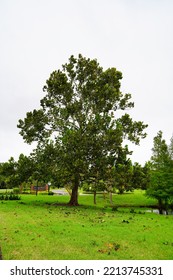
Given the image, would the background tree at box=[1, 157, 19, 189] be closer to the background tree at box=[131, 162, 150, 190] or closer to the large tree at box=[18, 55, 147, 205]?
the large tree at box=[18, 55, 147, 205]

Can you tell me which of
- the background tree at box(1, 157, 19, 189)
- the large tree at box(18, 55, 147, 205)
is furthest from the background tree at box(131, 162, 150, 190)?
the background tree at box(1, 157, 19, 189)

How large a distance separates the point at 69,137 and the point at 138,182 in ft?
35.2

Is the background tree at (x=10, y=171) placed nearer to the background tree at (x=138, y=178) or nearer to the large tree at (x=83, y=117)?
the large tree at (x=83, y=117)

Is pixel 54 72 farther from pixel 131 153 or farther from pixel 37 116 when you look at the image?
pixel 131 153

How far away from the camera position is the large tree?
34250 millimetres

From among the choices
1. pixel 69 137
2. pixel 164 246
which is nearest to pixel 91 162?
pixel 69 137

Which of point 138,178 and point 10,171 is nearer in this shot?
point 138,178

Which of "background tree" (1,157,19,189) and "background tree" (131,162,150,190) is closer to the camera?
"background tree" (131,162,150,190)

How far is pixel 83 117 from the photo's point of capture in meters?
38.4

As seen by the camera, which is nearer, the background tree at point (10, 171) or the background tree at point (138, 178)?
the background tree at point (138, 178)

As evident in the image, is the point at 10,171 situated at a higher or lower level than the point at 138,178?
higher

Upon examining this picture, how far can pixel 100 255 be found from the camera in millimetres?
11312

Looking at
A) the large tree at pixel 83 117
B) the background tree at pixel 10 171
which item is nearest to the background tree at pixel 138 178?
the large tree at pixel 83 117

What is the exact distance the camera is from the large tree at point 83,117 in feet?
112
